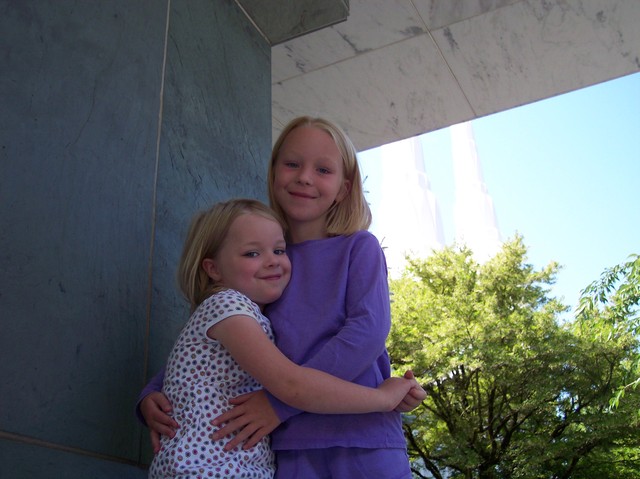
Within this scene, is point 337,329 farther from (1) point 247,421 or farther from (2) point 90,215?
(2) point 90,215

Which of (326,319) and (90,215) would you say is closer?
(326,319)

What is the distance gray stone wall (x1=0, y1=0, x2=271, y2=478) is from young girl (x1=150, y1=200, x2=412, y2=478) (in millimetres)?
211

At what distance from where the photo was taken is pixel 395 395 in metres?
1.50

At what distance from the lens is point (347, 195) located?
1.88 m

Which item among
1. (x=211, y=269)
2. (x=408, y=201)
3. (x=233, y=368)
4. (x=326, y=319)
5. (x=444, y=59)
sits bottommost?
(x=233, y=368)

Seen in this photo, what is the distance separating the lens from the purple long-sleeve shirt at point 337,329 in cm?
146

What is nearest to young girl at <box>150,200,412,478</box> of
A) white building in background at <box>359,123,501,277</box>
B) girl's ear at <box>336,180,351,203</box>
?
girl's ear at <box>336,180,351,203</box>

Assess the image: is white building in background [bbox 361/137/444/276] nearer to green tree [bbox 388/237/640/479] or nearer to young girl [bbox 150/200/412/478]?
green tree [bbox 388/237/640/479]

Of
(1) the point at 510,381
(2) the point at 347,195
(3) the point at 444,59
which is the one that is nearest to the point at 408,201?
(1) the point at 510,381

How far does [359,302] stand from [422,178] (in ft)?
114

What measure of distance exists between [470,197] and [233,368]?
38488 millimetres

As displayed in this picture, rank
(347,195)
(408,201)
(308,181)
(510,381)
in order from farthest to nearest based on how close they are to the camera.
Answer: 1. (408,201)
2. (510,381)
3. (347,195)
4. (308,181)

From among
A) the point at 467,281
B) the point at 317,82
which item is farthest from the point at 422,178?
the point at 317,82

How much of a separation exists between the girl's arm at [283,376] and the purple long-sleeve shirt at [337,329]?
4 centimetres
